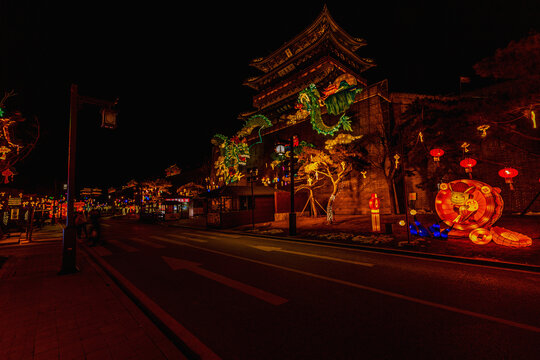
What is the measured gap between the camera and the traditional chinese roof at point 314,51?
119 ft

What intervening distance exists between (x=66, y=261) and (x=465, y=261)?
11170 mm

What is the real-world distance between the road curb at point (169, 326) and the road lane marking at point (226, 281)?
153 centimetres

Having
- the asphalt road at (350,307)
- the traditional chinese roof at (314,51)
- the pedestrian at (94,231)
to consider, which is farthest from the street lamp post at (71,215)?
the traditional chinese roof at (314,51)

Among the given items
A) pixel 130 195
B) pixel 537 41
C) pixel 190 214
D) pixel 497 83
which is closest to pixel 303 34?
pixel 497 83

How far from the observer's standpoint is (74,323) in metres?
3.48

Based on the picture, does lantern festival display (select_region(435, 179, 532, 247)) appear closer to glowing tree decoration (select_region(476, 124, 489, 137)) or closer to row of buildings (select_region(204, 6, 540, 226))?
row of buildings (select_region(204, 6, 540, 226))

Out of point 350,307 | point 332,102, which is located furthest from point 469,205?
point 332,102

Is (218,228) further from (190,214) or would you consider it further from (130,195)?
(130,195)

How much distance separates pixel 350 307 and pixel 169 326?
287 centimetres

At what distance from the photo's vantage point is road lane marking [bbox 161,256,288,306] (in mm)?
4430

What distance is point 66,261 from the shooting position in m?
6.23

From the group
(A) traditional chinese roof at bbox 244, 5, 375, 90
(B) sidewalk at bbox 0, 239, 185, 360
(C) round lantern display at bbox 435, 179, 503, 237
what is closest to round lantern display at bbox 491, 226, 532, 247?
(C) round lantern display at bbox 435, 179, 503, 237

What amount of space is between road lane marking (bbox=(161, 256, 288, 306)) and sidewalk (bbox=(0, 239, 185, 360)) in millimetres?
1804

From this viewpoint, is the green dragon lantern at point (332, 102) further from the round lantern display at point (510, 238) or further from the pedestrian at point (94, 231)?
the pedestrian at point (94, 231)
